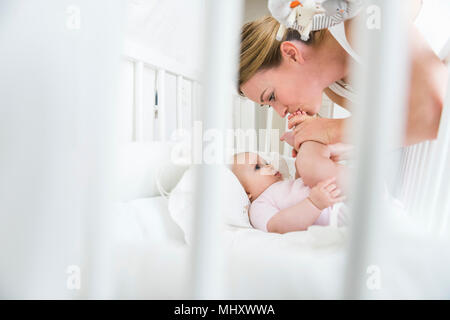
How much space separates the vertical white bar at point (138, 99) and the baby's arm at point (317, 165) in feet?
1.79

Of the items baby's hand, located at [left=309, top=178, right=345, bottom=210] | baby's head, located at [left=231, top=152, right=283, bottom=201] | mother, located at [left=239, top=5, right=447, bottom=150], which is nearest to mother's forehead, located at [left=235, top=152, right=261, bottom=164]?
baby's head, located at [left=231, top=152, right=283, bottom=201]

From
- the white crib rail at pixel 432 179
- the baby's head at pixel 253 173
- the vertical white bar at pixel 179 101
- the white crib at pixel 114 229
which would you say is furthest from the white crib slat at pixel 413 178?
the vertical white bar at pixel 179 101

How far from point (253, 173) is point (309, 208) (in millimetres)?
214

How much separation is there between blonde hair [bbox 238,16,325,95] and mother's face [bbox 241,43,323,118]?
18 millimetres

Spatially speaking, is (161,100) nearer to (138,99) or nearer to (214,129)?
(138,99)

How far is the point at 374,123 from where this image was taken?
26 cm

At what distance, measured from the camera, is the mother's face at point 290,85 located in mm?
751

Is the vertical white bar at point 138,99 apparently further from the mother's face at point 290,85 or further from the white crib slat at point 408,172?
the white crib slat at point 408,172

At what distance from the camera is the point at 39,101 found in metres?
0.38

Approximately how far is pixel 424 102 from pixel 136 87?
82 centimetres

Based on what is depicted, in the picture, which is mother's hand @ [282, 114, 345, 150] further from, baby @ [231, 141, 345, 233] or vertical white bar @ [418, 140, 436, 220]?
vertical white bar @ [418, 140, 436, 220]

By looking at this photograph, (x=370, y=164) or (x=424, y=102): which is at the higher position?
(x=424, y=102)
